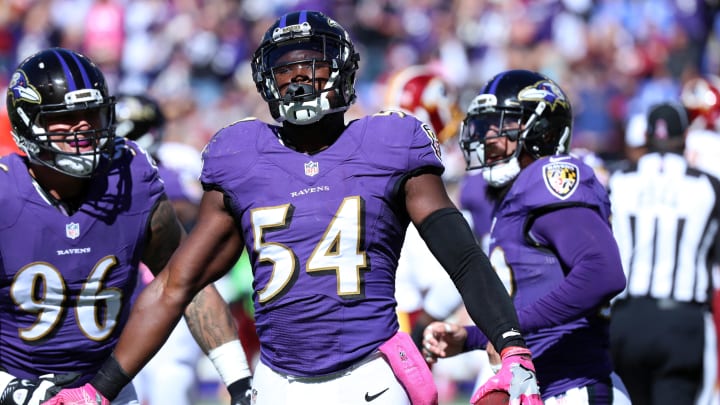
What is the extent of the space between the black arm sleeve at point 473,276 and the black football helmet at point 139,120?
365 cm

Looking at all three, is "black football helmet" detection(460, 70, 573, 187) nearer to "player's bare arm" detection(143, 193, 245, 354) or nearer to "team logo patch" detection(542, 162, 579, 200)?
"team logo patch" detection(542, 162, 579, 200)

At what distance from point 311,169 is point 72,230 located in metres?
1.08

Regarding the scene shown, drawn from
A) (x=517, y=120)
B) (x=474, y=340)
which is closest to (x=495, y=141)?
(x=517, y=120)

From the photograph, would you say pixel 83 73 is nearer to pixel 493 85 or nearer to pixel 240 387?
pixel 240 387

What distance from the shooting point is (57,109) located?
4066 millimetres

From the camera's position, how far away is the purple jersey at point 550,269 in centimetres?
414

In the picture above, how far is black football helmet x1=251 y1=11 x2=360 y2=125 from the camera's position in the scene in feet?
11.4

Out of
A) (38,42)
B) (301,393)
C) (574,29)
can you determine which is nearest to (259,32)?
(38,42)

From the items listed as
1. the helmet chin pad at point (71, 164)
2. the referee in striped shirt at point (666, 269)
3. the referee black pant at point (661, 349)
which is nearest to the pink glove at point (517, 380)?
the helmet chin pad at point (71, 164)

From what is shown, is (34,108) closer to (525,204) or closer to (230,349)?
(230,349)

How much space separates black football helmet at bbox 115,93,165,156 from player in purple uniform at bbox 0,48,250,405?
2509 millimetres

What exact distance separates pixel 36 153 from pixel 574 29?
10.7 metres

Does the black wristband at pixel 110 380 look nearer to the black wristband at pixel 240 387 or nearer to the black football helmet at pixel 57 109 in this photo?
the black wristband at pixel 240 387

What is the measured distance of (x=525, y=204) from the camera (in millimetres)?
4176
